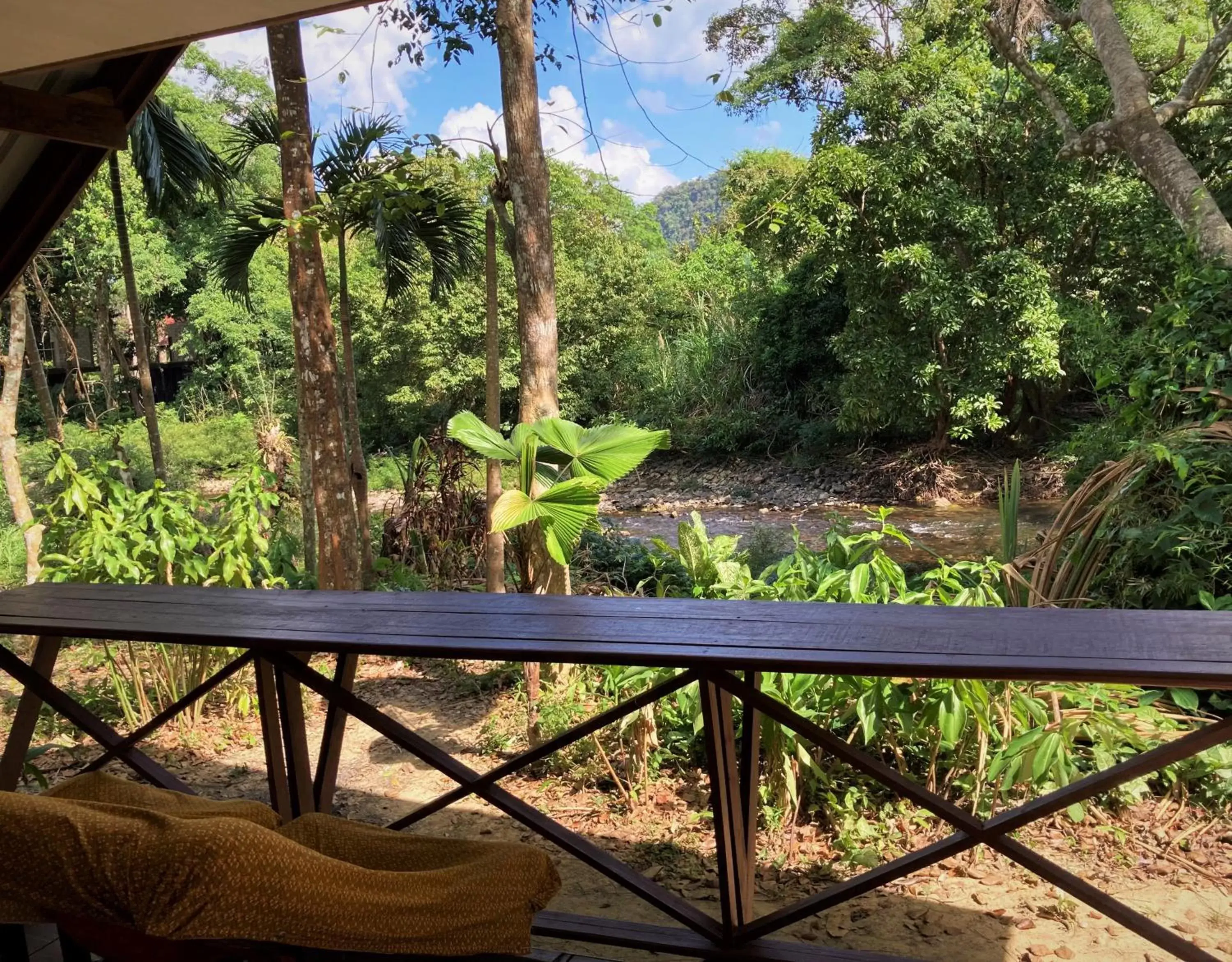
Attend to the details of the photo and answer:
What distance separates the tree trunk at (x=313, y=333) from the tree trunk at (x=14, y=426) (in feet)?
8.17

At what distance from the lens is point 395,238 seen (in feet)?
19.3

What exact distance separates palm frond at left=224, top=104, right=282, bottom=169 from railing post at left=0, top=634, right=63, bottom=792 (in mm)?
3824

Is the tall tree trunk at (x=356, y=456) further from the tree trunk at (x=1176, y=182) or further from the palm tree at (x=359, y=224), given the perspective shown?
the tree trunk at (x=1176, y=182)

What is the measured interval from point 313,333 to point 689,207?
1000 inches

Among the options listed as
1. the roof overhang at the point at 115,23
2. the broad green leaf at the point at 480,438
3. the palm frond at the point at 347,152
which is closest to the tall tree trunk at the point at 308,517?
the palm frond at the point at 347,152

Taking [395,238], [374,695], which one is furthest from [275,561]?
[395,238]

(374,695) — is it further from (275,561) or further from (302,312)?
(302,312)

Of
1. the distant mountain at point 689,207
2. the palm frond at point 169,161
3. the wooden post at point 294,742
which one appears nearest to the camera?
the wooden post at point 294,742

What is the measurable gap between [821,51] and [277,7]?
1005 cm

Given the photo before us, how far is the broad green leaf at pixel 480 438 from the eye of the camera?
3428 mm

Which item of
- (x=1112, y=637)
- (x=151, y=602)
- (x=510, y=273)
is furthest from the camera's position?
(x=510, y=273)

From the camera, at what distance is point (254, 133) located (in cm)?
564

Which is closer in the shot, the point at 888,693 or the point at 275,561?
the point at 888,693

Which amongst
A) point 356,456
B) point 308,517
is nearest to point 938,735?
point 356,456
